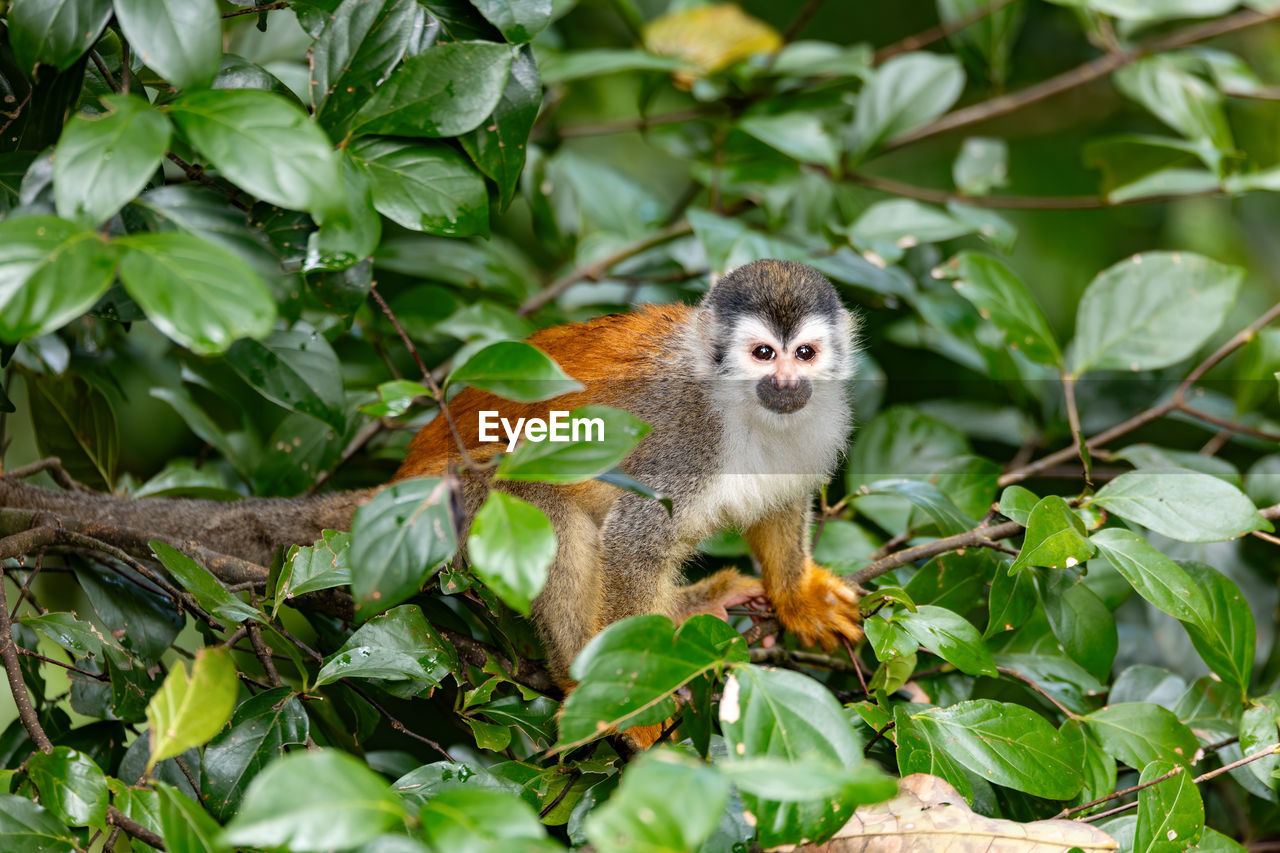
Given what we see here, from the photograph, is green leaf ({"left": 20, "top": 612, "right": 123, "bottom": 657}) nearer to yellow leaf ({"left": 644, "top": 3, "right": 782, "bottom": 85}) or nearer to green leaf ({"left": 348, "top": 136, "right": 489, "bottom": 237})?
green leaf ({"left": 348, "top": 136, "right": 489, "bottom": 237})

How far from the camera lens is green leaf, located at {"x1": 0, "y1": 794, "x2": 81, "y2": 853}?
126 centimetres

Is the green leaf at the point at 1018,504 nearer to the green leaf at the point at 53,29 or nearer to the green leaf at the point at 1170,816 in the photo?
the green leaf at the point at 1170,816

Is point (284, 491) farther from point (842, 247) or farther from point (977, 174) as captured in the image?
point (977, 174)

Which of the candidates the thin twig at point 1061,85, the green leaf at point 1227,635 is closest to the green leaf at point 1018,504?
the green leaf at point 1227,635

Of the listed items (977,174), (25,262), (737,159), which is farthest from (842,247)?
(25,262)

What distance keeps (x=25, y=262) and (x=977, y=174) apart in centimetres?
280

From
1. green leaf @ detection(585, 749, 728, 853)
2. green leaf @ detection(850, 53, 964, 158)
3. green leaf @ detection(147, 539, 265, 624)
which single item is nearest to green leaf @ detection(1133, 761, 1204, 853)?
green leaf @ detection(585, 749, 728, 853)

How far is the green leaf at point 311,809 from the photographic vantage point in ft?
3.01

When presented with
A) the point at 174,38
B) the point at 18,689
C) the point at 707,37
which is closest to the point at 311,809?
the point at 18,689

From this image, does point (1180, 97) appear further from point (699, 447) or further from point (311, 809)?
point (311, 809)

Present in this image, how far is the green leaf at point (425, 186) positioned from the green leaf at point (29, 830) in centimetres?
92

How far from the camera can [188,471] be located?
2457mm

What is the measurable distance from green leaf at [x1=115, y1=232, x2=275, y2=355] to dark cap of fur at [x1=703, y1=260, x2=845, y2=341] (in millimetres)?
1210

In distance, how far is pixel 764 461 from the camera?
2227 mm
